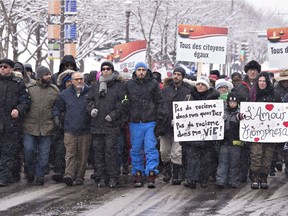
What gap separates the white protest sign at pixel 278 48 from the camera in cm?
1739

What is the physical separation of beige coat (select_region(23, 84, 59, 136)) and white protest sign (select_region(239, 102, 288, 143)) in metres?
2.80

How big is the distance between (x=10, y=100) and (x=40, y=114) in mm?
495

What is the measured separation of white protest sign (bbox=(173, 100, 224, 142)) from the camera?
1246 centimetres

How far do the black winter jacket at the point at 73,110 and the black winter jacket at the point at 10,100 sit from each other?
1.57 ft

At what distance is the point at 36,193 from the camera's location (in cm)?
1159

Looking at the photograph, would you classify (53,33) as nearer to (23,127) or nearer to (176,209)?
(23,127)

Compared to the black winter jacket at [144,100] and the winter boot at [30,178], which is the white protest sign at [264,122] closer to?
the black winter jacket at [144,100]

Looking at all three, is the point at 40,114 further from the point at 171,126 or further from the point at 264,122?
the point at 264,122

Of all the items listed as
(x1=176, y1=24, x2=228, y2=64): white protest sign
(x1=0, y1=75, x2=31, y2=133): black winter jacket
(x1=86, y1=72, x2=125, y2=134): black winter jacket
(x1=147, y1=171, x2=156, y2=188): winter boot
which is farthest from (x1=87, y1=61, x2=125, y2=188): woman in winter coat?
(x1=176, y1=24, x2=228, y2=64): white protest sign

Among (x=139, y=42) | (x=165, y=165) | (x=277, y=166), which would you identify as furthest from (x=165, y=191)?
(x=139, y=42)

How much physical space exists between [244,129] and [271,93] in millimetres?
675

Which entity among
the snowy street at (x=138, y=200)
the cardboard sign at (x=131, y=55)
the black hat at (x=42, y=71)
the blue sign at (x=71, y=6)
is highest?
the blue sign at (x=71, y=6)

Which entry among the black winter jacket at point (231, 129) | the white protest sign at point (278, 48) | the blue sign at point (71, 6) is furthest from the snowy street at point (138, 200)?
the blue sign at point (71, 6)

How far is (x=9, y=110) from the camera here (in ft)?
40.5
